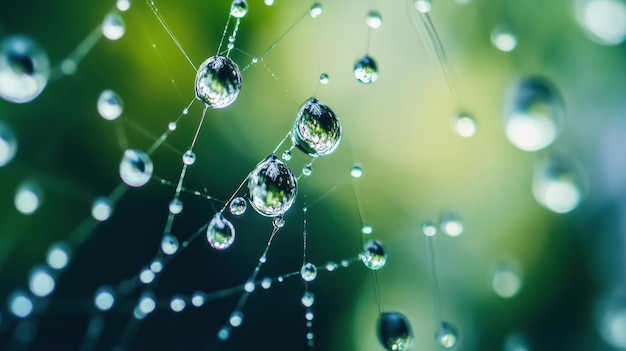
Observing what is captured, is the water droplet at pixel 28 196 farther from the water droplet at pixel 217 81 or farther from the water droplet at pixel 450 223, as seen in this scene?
the water droplet at pixel 450 223

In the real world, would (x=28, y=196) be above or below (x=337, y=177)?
below

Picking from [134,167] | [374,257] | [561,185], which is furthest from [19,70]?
[561,185]

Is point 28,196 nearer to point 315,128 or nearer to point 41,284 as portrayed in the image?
point 41,284

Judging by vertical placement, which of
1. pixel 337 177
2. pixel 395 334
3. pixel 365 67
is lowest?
pixel 395 334

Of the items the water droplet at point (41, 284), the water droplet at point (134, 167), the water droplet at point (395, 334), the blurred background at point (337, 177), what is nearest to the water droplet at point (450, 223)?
the blurred background at point (337, 177)

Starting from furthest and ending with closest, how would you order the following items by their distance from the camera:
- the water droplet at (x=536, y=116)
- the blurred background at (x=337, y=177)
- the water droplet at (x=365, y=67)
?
the blurred background at (x=337, y=177)
the water droplet at (x=365, y=67)
the water droplet at (x=536, y=116)

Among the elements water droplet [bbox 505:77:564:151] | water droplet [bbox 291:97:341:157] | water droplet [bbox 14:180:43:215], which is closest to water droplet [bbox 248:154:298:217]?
water droplet [bbox 291:97:341:157]
